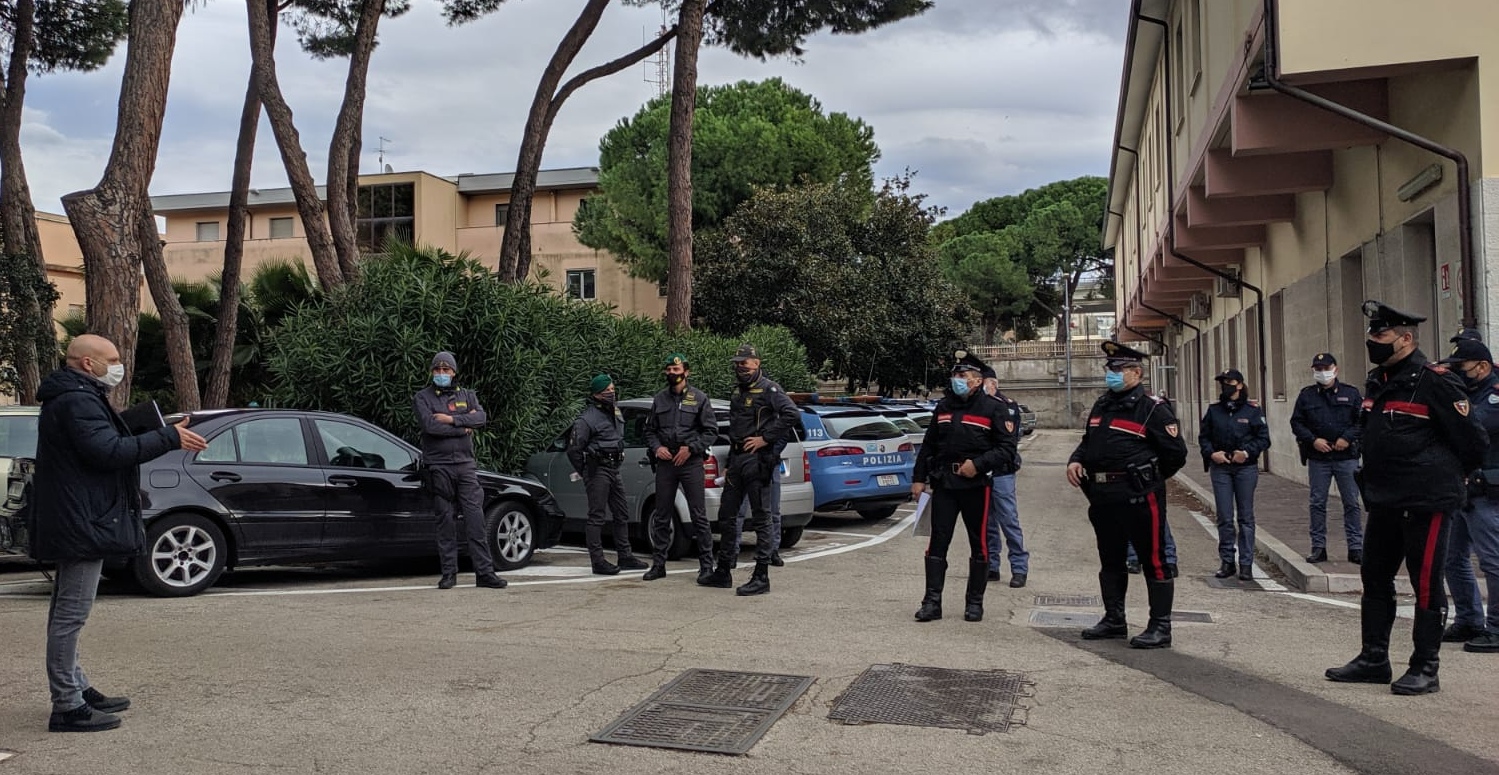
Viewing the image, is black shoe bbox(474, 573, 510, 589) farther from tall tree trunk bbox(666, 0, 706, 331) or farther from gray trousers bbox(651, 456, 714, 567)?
tall tree trunk bbox(666, 0, 706, 331)

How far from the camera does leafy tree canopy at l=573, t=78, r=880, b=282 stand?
38.4 m

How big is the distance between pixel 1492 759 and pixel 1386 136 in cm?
908

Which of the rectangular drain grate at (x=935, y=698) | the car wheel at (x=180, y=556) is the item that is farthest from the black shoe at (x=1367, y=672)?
the car wheel at (x=180, y=556)

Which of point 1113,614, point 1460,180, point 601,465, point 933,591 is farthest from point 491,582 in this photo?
point 1460,180

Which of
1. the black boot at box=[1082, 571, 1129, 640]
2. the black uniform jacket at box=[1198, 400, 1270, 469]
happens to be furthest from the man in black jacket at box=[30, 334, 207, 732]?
the black uniform jacket at box=[1198, 400, 1270, 469]

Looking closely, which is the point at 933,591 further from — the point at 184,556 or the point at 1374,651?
the point at 184,556

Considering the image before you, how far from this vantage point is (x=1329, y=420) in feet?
34.0

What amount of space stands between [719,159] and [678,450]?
29283mm

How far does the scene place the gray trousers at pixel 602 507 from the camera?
10.6 m

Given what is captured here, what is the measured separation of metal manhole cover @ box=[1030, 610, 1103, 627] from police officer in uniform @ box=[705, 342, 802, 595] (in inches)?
80.4

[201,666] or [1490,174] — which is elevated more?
[1490,174]

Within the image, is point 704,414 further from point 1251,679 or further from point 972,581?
point 1251,679

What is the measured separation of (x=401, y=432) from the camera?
536 inches

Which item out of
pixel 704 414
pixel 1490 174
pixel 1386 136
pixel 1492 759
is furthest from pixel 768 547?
pixel 1386 136
